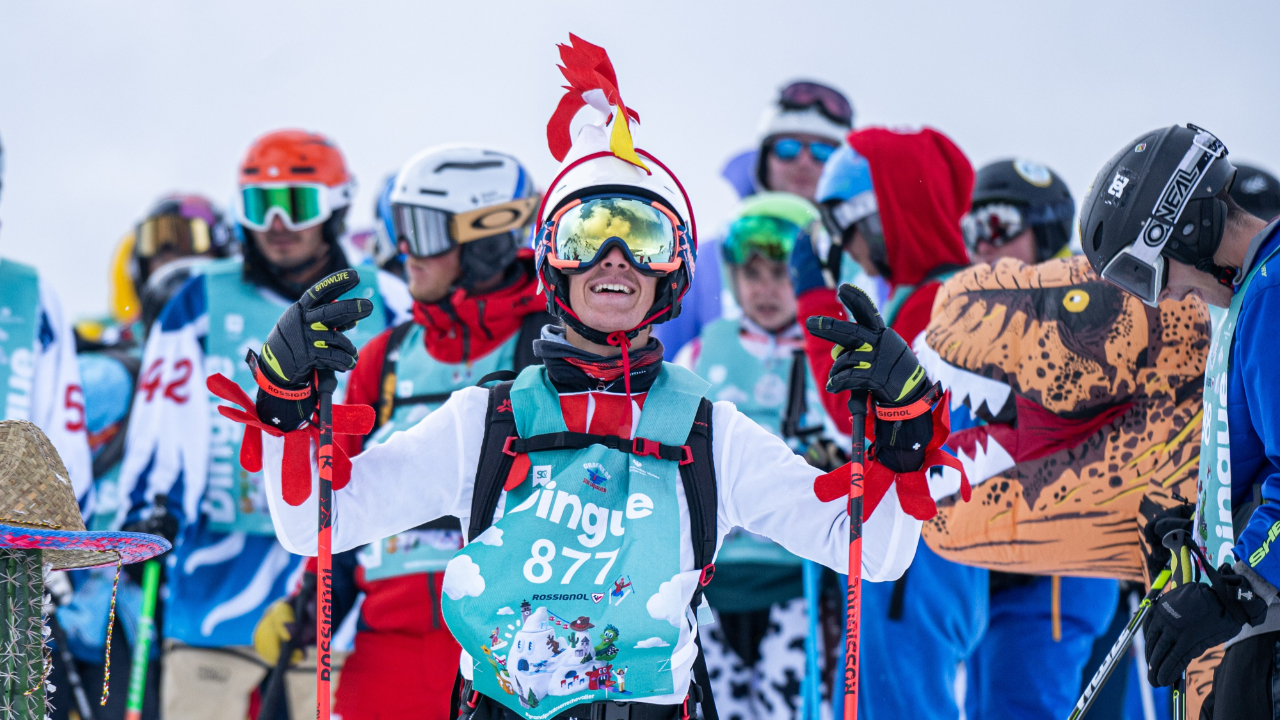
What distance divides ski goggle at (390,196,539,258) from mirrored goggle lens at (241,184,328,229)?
160cm

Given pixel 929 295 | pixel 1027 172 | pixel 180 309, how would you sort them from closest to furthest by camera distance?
1. pixel 929 295
2. pixel 1027 172
3. pixel 180 309

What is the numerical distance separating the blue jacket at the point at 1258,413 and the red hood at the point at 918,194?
7.13ft

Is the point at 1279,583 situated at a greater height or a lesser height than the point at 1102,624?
greater

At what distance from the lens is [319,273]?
680cm

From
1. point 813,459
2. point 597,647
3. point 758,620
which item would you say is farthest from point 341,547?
point 758,620

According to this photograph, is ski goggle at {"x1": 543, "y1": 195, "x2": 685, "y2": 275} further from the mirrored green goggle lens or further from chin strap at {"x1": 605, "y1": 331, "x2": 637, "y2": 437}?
the mirrored green goggle lens

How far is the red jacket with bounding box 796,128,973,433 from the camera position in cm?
522

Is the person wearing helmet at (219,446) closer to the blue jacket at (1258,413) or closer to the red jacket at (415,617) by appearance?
the red jacket at (415,617)

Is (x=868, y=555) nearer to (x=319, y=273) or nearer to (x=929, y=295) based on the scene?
(x=929, y=295)

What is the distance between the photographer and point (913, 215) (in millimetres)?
5375

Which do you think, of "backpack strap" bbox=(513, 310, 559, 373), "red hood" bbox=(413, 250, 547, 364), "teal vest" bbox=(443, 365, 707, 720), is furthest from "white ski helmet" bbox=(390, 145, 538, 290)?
"teal vest" bbox=(443, 365, 707, 720)

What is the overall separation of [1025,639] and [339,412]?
11.1 ft

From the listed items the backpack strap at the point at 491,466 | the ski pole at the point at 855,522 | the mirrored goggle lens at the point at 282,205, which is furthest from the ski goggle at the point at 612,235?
the mirrored goggle lens at the point at 282,205

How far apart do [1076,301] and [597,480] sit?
1.94 metres
